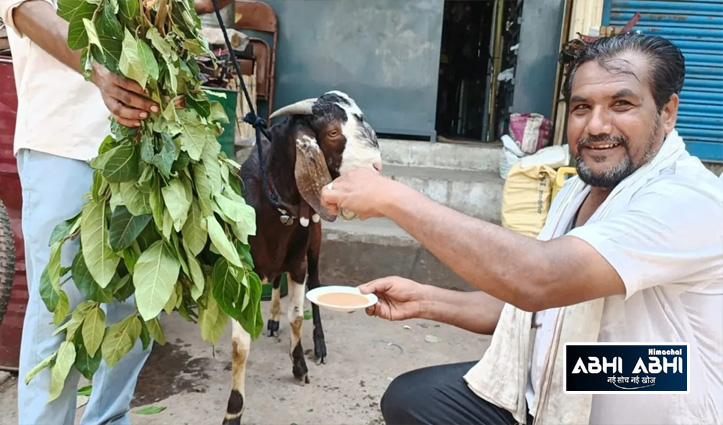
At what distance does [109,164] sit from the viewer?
152cm

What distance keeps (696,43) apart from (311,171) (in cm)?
463

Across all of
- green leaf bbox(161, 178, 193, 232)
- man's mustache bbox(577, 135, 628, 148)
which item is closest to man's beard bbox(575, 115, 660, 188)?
man's mustache bbox(577, 135, 628, 148)

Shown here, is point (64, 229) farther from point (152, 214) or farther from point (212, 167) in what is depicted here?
point (212, 167)

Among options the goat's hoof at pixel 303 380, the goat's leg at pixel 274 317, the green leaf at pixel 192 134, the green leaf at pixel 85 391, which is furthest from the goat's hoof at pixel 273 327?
the green leaf at pixel 192 134

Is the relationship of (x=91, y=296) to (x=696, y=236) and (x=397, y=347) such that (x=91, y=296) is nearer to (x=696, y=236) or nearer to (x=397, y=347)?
(x=696, y=236)

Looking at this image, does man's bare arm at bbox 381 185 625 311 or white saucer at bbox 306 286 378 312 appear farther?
white saucer at bbox 306 286 378 312

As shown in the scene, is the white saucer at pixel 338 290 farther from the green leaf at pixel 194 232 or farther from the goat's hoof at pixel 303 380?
the goat's hoof at pixel 303 380

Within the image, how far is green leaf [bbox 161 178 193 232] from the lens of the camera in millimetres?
1501

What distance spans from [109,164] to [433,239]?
90 cm

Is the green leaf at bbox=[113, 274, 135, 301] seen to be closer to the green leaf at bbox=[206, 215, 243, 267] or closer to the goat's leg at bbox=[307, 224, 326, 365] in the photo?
the green leaf at bbox=[206, 215, 243, 267]

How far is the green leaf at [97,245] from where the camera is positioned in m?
1.59

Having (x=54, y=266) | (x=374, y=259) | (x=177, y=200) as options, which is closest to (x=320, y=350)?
(x=374, y=259)

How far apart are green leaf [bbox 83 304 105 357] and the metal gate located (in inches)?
208

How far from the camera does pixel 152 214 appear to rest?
158 cm
